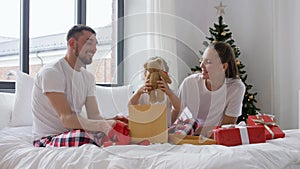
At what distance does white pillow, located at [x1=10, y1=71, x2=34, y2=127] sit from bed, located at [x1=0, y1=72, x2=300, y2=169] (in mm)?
328

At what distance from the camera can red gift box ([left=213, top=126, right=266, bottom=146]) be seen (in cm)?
158

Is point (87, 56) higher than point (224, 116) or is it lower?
higher

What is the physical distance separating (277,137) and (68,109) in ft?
3.19

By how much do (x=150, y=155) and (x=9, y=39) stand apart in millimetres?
1956

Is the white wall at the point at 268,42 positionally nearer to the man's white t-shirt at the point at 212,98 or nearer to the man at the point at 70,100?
the man's white t-shirt at the point at 212,98

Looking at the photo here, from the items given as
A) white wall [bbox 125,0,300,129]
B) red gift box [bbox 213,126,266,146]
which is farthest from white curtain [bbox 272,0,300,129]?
red gift box [bbox 213,126,266,146]

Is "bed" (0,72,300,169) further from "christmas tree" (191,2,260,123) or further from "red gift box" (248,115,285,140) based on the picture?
"christmas tree" (191,2,260,123)

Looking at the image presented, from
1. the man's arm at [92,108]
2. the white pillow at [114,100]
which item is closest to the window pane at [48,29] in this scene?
the white pillow at [114,100]

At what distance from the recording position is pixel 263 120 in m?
1.89

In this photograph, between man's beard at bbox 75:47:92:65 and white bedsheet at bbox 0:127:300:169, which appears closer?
white bedsheet at bbox 0:127:300:169

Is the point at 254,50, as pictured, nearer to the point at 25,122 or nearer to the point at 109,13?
the point at 109,13

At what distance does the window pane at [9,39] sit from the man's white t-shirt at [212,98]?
1.41 meters

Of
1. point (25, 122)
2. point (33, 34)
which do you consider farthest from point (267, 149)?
point (33, 34)

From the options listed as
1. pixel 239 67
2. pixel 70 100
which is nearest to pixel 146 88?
pixel 70 100
